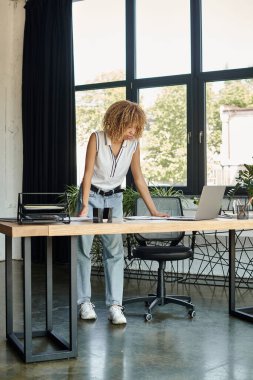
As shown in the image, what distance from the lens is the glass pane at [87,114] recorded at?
6570mm

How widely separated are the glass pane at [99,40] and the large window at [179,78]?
1cm

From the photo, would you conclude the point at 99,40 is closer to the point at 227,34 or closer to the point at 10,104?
the point at 10,104

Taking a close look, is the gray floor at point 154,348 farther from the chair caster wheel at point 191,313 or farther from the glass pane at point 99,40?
the glass pane at point 99,40

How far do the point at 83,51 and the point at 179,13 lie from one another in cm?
129

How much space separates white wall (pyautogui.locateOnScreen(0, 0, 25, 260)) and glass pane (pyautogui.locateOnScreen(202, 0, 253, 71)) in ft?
7.73

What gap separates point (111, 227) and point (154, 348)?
72cm

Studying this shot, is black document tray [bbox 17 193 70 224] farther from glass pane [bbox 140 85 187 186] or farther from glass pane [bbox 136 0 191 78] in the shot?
glass pane [bbox 136 0 191 78]

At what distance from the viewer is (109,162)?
364cm

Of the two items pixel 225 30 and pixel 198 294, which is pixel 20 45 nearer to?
pixel 225 30

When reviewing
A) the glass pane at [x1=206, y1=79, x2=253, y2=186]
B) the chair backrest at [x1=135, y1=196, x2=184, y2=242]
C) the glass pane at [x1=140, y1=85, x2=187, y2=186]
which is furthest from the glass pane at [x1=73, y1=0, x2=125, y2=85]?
the chair backrest at [x1=135, y1=196, x2=184, y2=242]

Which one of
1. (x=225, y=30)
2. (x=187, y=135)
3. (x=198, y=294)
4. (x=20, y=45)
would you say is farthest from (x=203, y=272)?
(x=20, y=45)

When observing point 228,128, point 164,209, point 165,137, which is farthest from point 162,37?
point 164,209

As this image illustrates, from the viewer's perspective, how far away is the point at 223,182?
226 inches

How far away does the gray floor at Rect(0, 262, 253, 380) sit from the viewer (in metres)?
2.70
